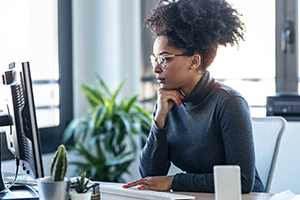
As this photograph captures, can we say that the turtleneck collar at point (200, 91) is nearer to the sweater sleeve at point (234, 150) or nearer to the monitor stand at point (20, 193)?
the sweater sleeve at point (234, 150)

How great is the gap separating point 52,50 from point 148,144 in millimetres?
2100

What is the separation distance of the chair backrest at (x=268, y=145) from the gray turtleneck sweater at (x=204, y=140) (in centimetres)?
7

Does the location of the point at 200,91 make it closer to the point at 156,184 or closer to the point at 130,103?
the point at 156,184

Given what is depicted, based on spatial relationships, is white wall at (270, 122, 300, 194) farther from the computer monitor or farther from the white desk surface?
the computer monitor

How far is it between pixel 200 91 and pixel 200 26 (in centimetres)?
27

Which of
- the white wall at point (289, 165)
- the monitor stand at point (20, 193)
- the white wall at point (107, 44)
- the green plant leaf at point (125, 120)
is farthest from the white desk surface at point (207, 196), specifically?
the white wall at point (107, 44)

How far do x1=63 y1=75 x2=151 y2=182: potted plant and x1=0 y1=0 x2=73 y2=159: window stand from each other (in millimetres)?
190

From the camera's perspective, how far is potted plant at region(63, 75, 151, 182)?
3.59 m

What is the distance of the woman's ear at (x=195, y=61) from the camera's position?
1905 mm

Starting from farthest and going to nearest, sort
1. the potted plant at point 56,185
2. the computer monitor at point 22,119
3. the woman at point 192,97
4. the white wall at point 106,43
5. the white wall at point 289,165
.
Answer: the white wall at point 106,43
the white wall at point 289,165
the woman at point 192,97
the computer monitor at point 22,119
the potted plant at point 56,185

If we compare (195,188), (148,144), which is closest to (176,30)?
(148,144)

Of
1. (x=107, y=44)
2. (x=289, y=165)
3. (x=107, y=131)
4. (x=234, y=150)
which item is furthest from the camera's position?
(x=107, y=44)

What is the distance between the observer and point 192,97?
1.90 metres

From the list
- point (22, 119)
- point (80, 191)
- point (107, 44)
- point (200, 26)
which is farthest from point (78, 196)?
point (107, 44)
